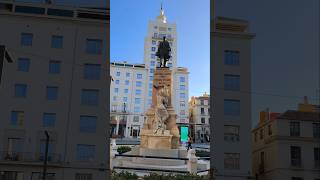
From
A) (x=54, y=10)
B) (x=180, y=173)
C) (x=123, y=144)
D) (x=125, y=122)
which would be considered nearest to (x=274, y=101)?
(x=180, y=173)

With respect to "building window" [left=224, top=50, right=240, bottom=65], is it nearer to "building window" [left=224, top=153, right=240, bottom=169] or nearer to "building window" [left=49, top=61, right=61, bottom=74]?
"building window" [left=224, top=153, right=240, bottom=169]

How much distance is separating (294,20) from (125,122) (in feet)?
63.7

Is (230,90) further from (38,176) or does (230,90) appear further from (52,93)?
(38,176)

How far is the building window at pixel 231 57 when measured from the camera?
2034cm

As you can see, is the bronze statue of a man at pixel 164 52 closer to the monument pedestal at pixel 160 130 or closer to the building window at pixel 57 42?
the monument pedestal at pixel 160 130

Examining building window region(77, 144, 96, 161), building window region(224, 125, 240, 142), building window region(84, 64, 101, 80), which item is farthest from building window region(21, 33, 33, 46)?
building window region(224, 125, 240, 142)

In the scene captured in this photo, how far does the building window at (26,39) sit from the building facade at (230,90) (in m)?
6.64

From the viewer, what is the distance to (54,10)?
20234 mm

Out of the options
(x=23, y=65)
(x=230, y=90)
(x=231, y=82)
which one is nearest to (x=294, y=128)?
(x=230, y=90)

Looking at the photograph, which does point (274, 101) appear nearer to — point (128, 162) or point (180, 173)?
point (180, 173)

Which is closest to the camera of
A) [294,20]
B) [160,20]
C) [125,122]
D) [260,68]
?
[294,20]

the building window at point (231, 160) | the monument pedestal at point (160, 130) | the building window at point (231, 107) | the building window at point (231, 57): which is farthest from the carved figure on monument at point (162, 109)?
the building window at point (231, 160)

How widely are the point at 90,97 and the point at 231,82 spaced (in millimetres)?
5137

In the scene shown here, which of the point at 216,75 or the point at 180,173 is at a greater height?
the point at 216,75
